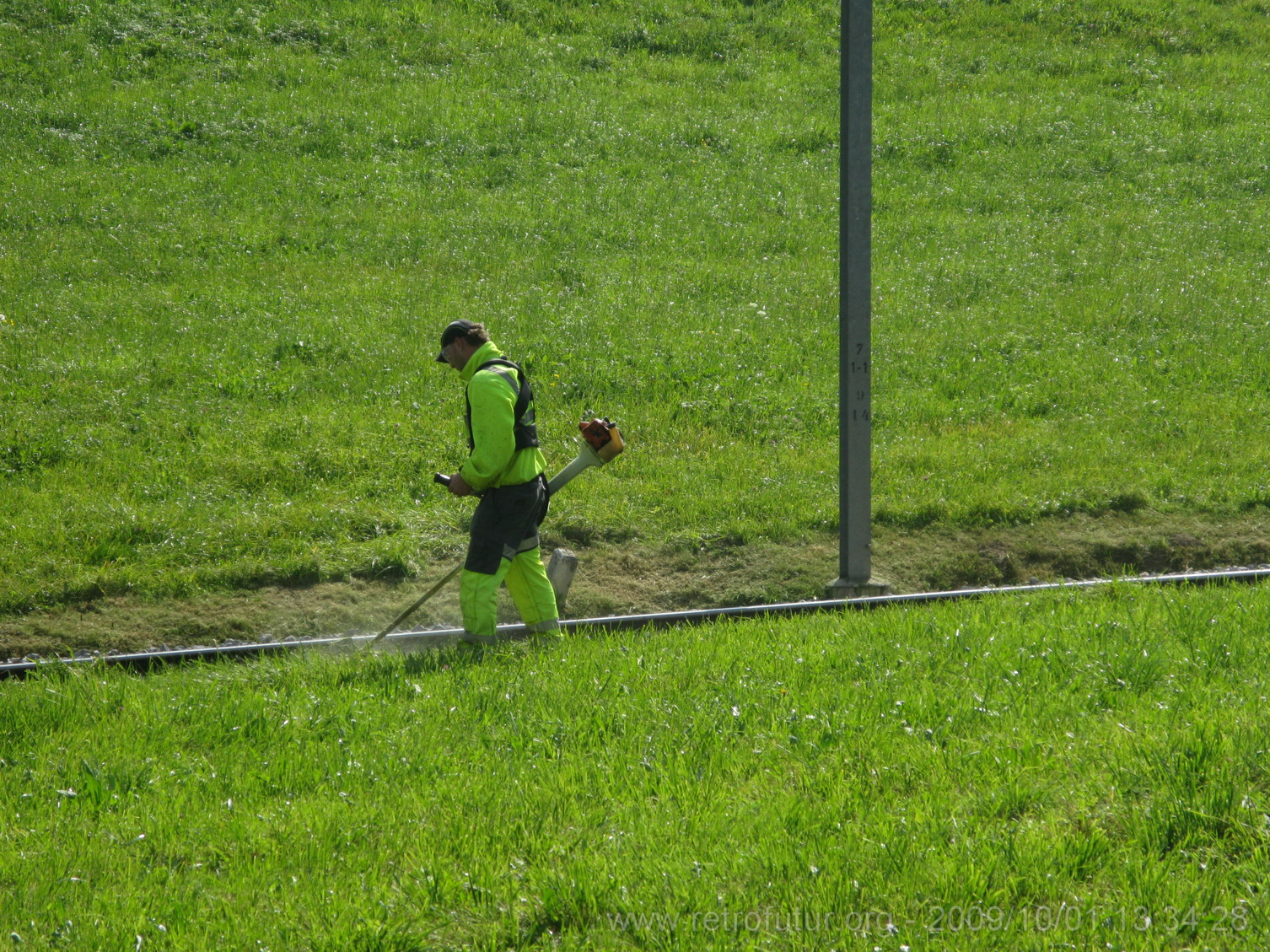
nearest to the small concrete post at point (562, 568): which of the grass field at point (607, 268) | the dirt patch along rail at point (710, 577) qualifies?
the dirt patch along rail at point (710, 577)

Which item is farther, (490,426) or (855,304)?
(855,304)

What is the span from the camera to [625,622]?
7434mm

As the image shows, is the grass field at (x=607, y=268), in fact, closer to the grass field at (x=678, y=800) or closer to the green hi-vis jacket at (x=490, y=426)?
the green hi-vis jacket at (x=490, y=426)

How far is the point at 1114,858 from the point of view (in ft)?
11.0

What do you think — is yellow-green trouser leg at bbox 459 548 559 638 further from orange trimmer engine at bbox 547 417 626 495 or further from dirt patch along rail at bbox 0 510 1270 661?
dirt patch along rail at bbox 0 510 1270 661

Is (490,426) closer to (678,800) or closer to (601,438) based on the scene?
(601,438)

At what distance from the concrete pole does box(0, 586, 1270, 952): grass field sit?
6.43 ft

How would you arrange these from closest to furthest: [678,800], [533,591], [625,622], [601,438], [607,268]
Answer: [678,800], [601,438], [533,591], [625,622], [607,268]

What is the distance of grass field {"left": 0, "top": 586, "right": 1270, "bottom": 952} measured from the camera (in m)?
3.23

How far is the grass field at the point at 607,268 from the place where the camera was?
31.1 feet

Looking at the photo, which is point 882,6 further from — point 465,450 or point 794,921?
point 794,921

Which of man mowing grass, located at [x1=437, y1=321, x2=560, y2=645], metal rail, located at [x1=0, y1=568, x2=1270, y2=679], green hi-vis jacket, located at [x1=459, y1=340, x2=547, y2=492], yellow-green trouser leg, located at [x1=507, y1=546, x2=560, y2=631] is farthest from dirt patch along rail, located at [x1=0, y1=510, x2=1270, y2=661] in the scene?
green hi-vis jacket, located at [x1=459, y1=340, x2=547, y2=492]

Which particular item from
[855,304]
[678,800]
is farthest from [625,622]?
[678,800]

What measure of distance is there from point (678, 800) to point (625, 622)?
347 cm
